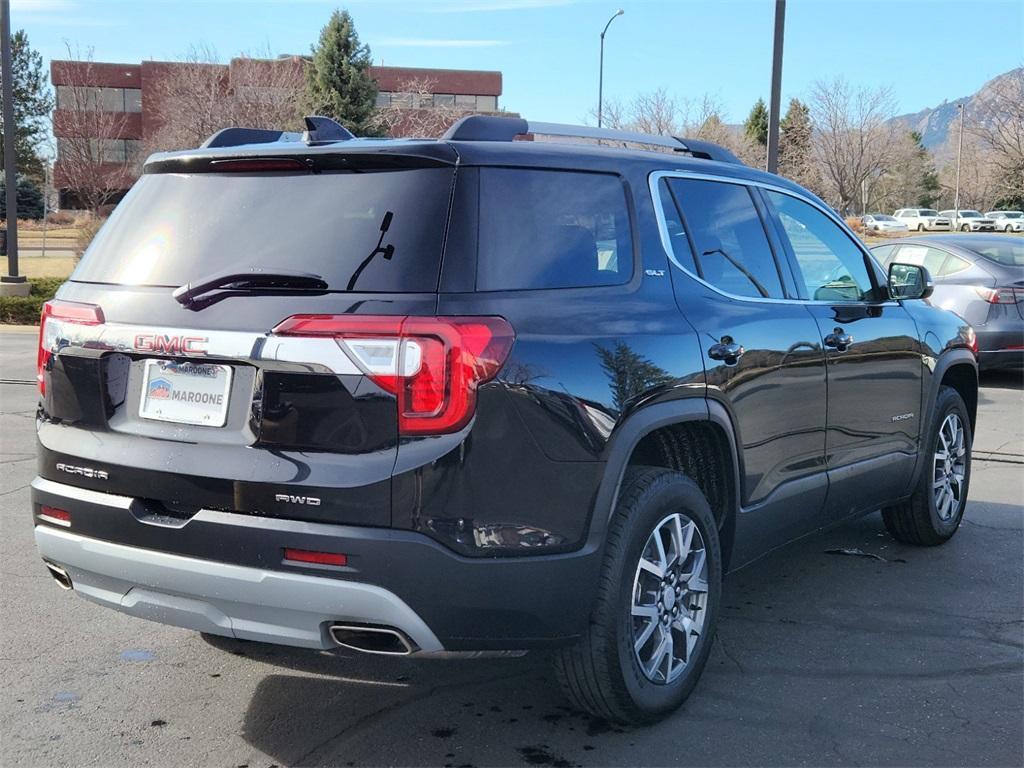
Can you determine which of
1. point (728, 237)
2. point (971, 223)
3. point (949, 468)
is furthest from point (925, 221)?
point (728, 237)

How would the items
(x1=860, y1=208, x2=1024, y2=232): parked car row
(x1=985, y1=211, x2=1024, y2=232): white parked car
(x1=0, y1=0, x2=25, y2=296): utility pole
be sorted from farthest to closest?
1. (x1=860, y1=208, x2=1024, y2=232): parked car row
2. (x1=985, y1=211, x2=1024, y2=232): white parked car
3. (x1=0, y1=0, x2=25, y2=296): utility pole

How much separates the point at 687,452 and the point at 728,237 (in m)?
0.89

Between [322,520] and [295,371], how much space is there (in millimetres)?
423

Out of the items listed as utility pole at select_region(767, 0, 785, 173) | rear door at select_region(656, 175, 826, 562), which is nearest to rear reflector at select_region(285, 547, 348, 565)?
rear door at select_region(656, 175, 826, 562)

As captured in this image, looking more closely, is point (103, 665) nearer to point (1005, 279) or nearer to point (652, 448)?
point (652, 448)

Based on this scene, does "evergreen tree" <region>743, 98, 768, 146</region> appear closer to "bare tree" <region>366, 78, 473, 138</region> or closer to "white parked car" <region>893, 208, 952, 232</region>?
"white parked car" <region>893, 208, 952, 232</region>

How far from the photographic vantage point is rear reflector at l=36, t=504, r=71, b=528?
3549 millimetres

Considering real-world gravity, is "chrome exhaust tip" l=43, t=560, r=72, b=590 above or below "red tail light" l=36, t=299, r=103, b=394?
below

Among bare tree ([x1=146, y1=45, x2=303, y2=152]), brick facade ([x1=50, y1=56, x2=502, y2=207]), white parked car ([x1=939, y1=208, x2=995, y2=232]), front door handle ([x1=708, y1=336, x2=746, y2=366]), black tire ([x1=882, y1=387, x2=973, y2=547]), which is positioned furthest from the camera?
white parked car ([x1=939, y1=208, x2=995, y2=232])

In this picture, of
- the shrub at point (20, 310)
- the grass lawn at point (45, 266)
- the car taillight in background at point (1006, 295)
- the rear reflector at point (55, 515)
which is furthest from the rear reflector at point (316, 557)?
the grass lawn at point (45, 266)

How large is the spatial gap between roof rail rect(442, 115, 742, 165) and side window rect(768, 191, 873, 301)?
1.20 feet

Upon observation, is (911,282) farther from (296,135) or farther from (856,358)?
(296,135)

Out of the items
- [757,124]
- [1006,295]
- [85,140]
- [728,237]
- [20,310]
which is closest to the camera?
[728,237]

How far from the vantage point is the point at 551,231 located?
3504mm
